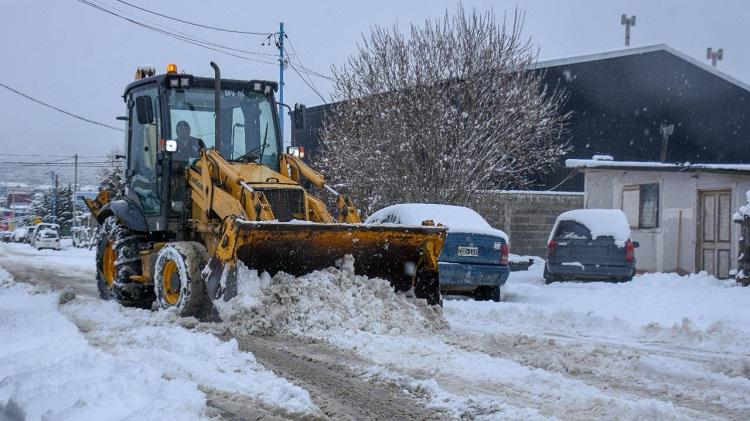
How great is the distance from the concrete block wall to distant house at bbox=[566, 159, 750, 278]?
2630mm

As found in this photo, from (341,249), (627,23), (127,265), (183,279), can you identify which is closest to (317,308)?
(341,249)

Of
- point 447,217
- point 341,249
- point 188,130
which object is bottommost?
point 341,249

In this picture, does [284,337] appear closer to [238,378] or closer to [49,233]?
[238,378]

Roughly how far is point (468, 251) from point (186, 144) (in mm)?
4291

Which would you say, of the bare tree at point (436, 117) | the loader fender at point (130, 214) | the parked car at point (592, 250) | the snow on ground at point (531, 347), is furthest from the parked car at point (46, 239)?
the snow on ground at point (531, 347)

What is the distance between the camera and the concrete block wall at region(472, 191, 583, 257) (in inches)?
875

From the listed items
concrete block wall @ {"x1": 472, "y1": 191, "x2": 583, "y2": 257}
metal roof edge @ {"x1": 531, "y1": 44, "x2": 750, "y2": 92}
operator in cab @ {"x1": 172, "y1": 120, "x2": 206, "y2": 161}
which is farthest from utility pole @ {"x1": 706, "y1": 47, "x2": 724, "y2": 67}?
operator in cab @ {"x1": 172, "y1": 120, "x2": 206, "y2": 161}

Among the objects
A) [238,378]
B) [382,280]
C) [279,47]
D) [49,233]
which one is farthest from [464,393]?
[49,233]

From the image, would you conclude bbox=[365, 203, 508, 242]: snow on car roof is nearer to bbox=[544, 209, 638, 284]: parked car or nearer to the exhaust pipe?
bbox=[544, 209, 638, 284]: parked car

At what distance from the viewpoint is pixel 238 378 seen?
5.23 m

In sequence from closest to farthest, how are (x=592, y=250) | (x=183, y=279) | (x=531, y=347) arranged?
1. (x=531, y=347)
2. (x=183, y=279)
3. (x=592, y=250)

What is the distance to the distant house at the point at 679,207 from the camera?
18266 mm

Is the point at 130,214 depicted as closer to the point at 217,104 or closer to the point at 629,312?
the point at 217,104

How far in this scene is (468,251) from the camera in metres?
11.0
